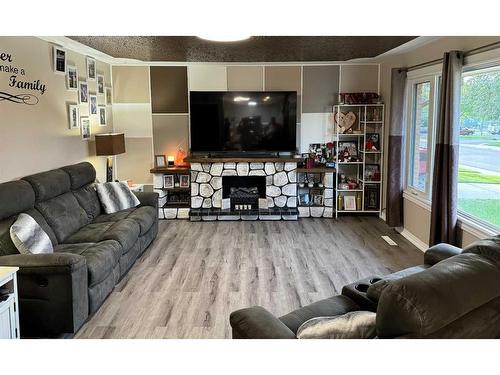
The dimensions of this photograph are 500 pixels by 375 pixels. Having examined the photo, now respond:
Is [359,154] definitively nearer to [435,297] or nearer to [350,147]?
[350,147]

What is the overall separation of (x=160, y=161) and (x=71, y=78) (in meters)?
2.11

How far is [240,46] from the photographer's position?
5.23 metres

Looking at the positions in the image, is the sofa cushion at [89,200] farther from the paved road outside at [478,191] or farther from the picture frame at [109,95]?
the paved road outside at [478,191]

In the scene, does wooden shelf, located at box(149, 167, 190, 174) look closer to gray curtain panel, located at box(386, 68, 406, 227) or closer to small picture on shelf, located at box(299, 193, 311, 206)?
small picture on shelf, located at box(299, 193, 311, 206)

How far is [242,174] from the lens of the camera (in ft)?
22.6

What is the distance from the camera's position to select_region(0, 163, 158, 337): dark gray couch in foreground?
3092 mm

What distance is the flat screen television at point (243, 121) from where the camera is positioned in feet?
22.4

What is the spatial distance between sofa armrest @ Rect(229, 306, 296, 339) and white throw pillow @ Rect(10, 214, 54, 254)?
6.49 feet

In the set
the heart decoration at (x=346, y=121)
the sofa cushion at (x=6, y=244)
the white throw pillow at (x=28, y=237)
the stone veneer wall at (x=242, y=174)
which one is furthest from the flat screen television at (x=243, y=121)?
the sofa cushion at (x=6, y=244)

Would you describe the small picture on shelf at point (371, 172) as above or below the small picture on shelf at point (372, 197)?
above

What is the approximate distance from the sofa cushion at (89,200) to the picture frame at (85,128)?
86 centimetres

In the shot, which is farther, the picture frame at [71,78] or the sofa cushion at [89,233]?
the picture frame at [71,78]

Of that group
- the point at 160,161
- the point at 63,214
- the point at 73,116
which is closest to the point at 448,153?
the point at 63,214
